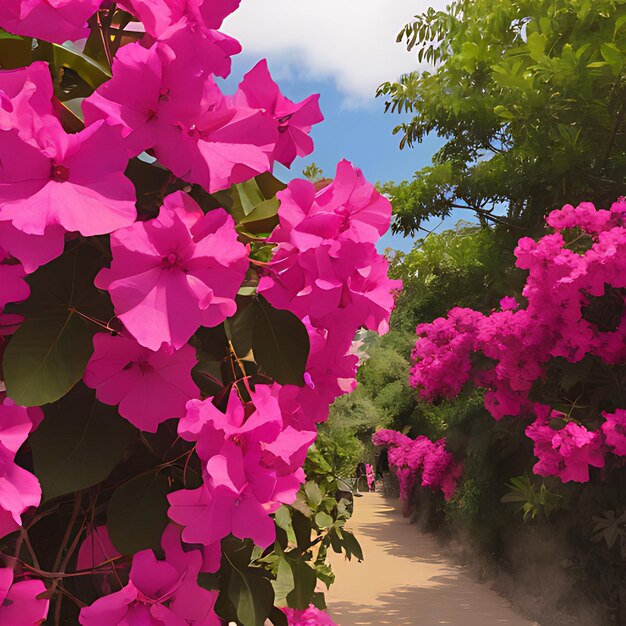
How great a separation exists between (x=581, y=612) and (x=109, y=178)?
26.4 feet

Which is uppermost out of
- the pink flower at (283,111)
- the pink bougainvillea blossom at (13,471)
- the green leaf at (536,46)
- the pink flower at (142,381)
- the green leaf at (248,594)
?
the green leaf at (536,46)

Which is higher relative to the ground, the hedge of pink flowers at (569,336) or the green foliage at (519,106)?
the green foliage at (519,106)

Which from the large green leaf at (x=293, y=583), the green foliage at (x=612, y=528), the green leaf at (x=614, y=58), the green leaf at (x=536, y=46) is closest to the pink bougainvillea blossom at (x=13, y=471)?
the large green leaf at (x=293, y=583)

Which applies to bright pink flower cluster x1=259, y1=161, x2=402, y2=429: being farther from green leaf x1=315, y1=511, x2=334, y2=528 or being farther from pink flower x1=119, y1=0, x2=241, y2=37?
green leaf x1=315, y1=511, x2=334, y2=528

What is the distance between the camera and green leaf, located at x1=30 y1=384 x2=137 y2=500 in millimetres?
834

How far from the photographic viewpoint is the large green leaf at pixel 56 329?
79 cm

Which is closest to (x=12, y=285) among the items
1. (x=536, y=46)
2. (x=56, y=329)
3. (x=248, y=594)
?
(x=56, y=329)

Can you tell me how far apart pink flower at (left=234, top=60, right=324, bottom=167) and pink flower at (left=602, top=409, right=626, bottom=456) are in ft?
18.3

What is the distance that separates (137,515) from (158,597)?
0.10 metres

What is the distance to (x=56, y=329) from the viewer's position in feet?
2.73

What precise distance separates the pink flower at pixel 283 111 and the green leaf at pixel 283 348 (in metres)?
0.26

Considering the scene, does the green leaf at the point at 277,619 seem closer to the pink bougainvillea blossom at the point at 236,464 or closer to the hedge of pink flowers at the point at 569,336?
the pink bougainvillea blossom at the point at 236,464

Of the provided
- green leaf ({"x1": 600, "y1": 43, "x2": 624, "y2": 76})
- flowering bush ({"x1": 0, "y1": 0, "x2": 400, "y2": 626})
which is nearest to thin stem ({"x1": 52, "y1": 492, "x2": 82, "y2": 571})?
flowering bush ({"x1": 0, "y1": 0, "x2": 400, "y2": 626})

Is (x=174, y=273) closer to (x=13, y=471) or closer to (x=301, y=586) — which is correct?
(x=13, y=471)
